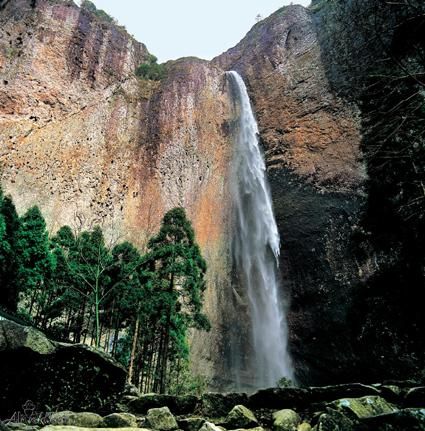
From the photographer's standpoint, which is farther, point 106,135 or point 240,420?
point 106,135

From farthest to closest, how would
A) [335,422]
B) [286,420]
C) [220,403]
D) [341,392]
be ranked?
[220,403] < [341,392] < [286,420] < [335,422]

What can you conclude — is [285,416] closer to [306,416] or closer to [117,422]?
[306,416]

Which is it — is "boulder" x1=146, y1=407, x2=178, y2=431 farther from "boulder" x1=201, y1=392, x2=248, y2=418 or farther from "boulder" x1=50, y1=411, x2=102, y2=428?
"boulder" x1=201, y1=392, x2=248, y2=418

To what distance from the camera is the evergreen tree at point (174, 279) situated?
44.8 ft

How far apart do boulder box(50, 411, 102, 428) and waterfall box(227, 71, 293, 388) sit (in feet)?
60.4

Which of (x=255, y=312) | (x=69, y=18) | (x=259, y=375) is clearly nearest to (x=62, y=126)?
(x=69, y=18)

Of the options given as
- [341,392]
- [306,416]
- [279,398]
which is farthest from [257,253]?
[306,416]

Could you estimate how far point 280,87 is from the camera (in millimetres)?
30938

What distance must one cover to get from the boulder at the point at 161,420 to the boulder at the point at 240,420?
0.61m

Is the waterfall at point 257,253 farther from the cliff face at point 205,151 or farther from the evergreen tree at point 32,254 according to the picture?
the evergreen tree at point 32,254

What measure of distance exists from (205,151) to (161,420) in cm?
2975

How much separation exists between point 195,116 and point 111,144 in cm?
810

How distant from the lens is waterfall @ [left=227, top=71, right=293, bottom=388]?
21562 millimetres

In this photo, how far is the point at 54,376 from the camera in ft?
14.9
